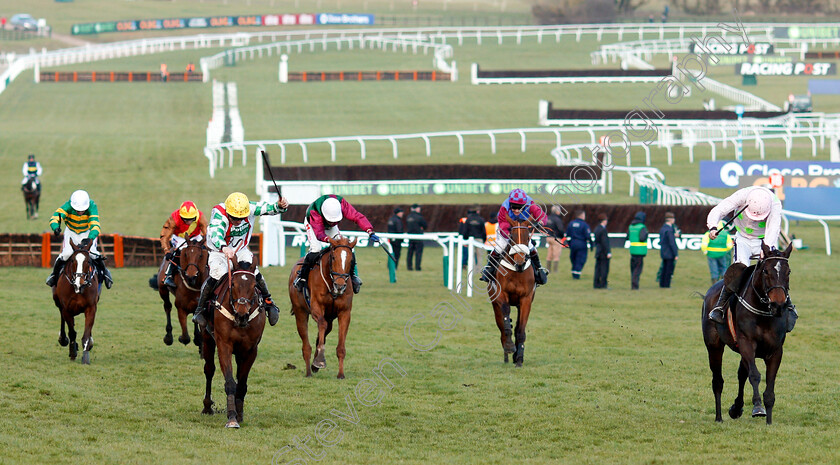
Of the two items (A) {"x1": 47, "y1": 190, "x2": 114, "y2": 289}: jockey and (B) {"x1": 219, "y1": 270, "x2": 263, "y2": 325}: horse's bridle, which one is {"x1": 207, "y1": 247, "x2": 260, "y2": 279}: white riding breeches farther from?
(A) {"x1": 47, "y1": 190, "x2": 114, "y2": 289}: jockey

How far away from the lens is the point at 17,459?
8.44 meters

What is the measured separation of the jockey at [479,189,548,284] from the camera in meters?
13.0

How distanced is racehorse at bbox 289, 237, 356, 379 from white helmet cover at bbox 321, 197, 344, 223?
29 cm

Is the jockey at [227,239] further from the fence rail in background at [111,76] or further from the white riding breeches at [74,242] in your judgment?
the fence rail in background at [111,76]

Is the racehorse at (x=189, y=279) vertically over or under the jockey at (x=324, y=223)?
under

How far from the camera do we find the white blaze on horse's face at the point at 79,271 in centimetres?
1295

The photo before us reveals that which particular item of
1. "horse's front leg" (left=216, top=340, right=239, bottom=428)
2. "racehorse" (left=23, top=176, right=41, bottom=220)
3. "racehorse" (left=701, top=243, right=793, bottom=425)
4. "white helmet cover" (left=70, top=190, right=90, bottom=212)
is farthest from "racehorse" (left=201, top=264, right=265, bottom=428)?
"racehorse" (left=23, top=176, right=41, bottom=220)

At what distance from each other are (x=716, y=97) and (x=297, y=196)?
99.5ft

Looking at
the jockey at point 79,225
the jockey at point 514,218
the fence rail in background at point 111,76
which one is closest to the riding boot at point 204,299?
the jockey at point 79,225

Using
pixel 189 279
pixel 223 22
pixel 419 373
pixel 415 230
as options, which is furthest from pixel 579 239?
pixel 223 22

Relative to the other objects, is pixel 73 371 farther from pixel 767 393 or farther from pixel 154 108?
pixel 154 108

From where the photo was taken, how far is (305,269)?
12.5 m

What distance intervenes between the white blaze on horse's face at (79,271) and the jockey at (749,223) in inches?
288

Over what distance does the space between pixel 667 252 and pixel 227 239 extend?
41.3 feet
